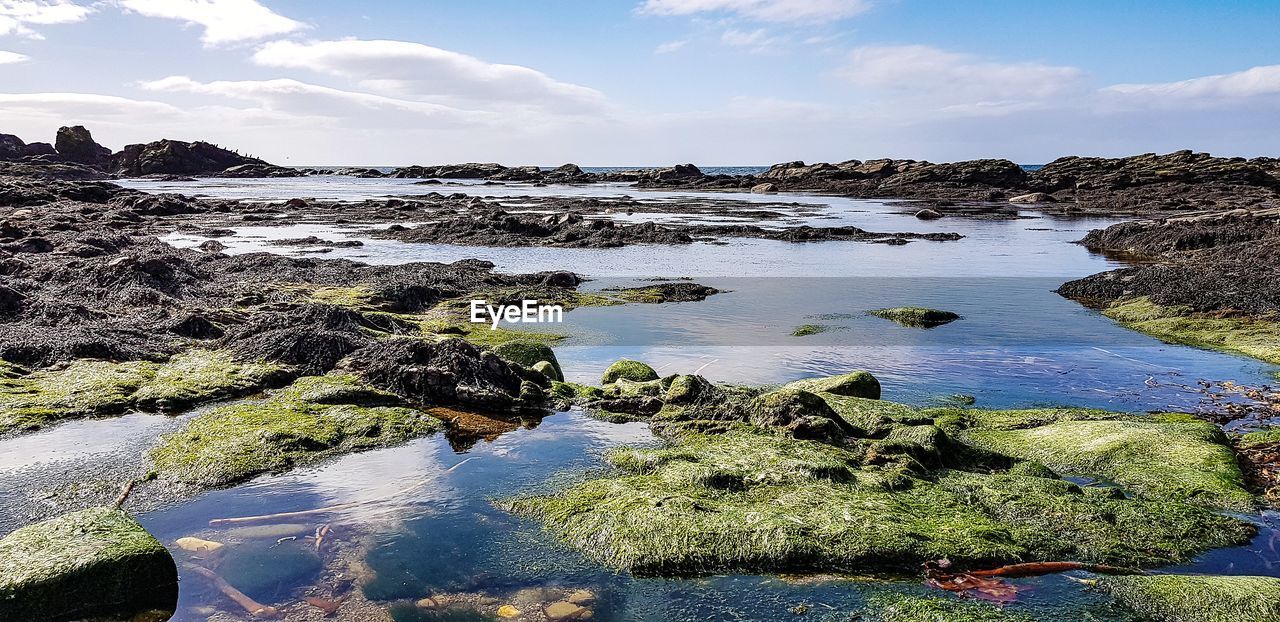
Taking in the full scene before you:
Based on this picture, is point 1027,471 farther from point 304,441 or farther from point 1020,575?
point 304,441

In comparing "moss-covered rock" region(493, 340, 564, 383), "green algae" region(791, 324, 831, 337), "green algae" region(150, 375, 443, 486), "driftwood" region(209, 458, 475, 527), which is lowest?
"driftwood" region(209, 458, 475, 527)

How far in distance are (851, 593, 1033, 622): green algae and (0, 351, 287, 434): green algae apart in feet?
26.3

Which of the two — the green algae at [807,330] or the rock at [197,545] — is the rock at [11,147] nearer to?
the green algae at [807,330]

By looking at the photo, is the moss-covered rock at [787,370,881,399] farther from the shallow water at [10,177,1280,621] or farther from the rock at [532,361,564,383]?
the rock at [532,361,564,383]

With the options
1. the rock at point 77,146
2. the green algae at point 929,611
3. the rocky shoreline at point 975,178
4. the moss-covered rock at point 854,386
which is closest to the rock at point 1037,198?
the rocky shoreline at point 975,178

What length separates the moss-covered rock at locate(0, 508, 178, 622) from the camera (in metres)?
5.24

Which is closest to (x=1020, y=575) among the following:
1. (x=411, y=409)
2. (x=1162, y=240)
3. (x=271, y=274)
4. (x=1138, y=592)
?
(x=1138, y=592)

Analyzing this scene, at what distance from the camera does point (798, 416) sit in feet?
29.7

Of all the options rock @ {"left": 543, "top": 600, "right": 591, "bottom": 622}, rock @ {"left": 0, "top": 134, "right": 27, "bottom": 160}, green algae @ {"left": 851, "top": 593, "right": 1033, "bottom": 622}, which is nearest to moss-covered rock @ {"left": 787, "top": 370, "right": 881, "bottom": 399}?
green algae @ {"left": 851, "top": 593, "right": 1033, "bottom": 622}

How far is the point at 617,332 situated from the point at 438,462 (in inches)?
295

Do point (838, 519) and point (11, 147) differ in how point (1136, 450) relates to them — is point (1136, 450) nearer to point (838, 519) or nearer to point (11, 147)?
point (838, 519)

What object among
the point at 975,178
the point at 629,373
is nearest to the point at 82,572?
the point at 629,373

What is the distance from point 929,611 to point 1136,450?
4.12 metres

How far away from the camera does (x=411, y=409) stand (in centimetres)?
986
